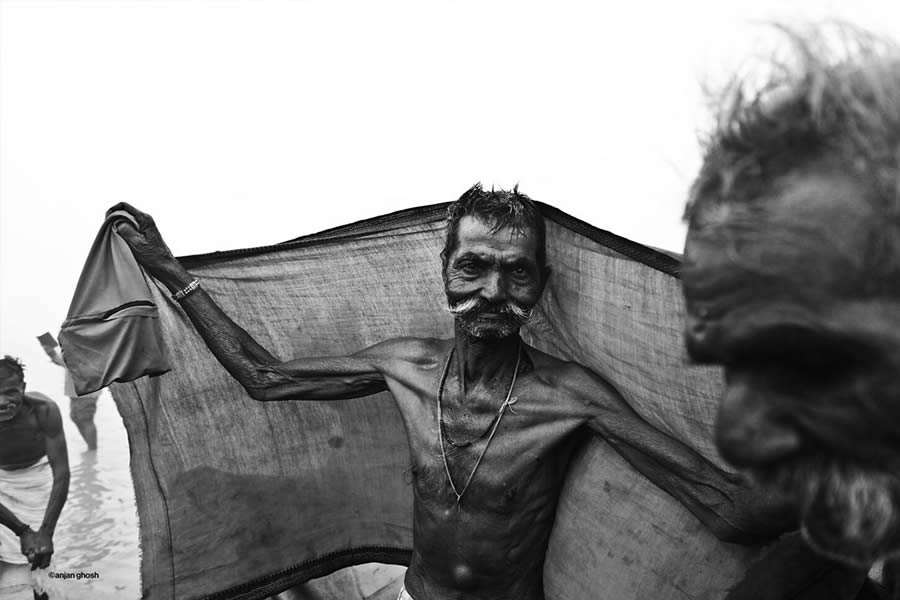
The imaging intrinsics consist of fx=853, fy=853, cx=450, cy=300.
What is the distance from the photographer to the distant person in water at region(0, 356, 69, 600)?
16.3 ft

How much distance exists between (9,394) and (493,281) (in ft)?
13.4

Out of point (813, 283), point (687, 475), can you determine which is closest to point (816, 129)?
point (813, 283)

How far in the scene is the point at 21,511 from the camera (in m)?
5.35

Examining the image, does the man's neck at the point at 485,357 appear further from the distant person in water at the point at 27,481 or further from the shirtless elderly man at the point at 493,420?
the distant person in water at the point at 27,481

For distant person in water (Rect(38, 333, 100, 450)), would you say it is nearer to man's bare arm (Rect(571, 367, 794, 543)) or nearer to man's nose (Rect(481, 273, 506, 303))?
man's nose (Rect(481, 273, 506, 303))

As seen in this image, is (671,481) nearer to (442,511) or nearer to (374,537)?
(442,511)

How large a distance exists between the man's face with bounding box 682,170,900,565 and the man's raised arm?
2.00 meters

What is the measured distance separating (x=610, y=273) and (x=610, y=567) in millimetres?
880

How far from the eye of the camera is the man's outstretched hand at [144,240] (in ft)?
9.12

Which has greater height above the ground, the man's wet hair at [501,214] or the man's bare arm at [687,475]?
the man's wet hair at [501,214]

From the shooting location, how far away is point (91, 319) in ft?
9.00

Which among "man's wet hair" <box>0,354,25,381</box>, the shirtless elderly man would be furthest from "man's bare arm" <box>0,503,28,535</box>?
the shirtless elderly man

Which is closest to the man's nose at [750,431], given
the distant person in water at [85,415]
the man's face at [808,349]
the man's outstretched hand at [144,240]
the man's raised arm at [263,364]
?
the man's face at [808,349]

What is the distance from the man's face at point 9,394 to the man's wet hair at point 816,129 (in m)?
5.29
